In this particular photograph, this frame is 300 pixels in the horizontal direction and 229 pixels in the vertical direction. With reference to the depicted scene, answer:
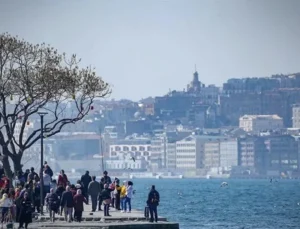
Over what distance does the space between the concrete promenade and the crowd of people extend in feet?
1.04

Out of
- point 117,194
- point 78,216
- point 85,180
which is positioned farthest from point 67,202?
point 117,194

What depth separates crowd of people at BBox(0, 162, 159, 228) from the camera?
1574 inches

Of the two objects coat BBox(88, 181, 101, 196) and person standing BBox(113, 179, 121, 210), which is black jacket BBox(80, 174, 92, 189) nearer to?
person standing BBox(113, 179, 121, 210)

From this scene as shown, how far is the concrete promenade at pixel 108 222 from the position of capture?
39688 mm

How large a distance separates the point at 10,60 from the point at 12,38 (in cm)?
74

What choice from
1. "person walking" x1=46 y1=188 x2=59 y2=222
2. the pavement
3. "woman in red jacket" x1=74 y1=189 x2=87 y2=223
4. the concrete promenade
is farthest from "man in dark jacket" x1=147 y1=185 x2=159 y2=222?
"person walking" x1=46 y1=188 x2=59 y2=222

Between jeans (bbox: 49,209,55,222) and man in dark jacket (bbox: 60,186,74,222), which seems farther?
jeans (bbox: 49,209,55,222)

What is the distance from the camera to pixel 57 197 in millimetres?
Answer: 42250

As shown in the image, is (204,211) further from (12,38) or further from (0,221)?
(0,221)

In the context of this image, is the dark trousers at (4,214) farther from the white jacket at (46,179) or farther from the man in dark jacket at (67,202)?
the white jacket at (46,179)

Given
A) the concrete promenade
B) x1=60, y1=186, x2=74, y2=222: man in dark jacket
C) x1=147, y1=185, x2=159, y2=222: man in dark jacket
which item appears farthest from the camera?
x1=147, y1=185, x2=159, y2=222: man in dark jacket

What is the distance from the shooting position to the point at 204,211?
77375 mm

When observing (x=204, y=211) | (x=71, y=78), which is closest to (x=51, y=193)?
(x=71, y=78)

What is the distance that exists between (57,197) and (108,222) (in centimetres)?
182
